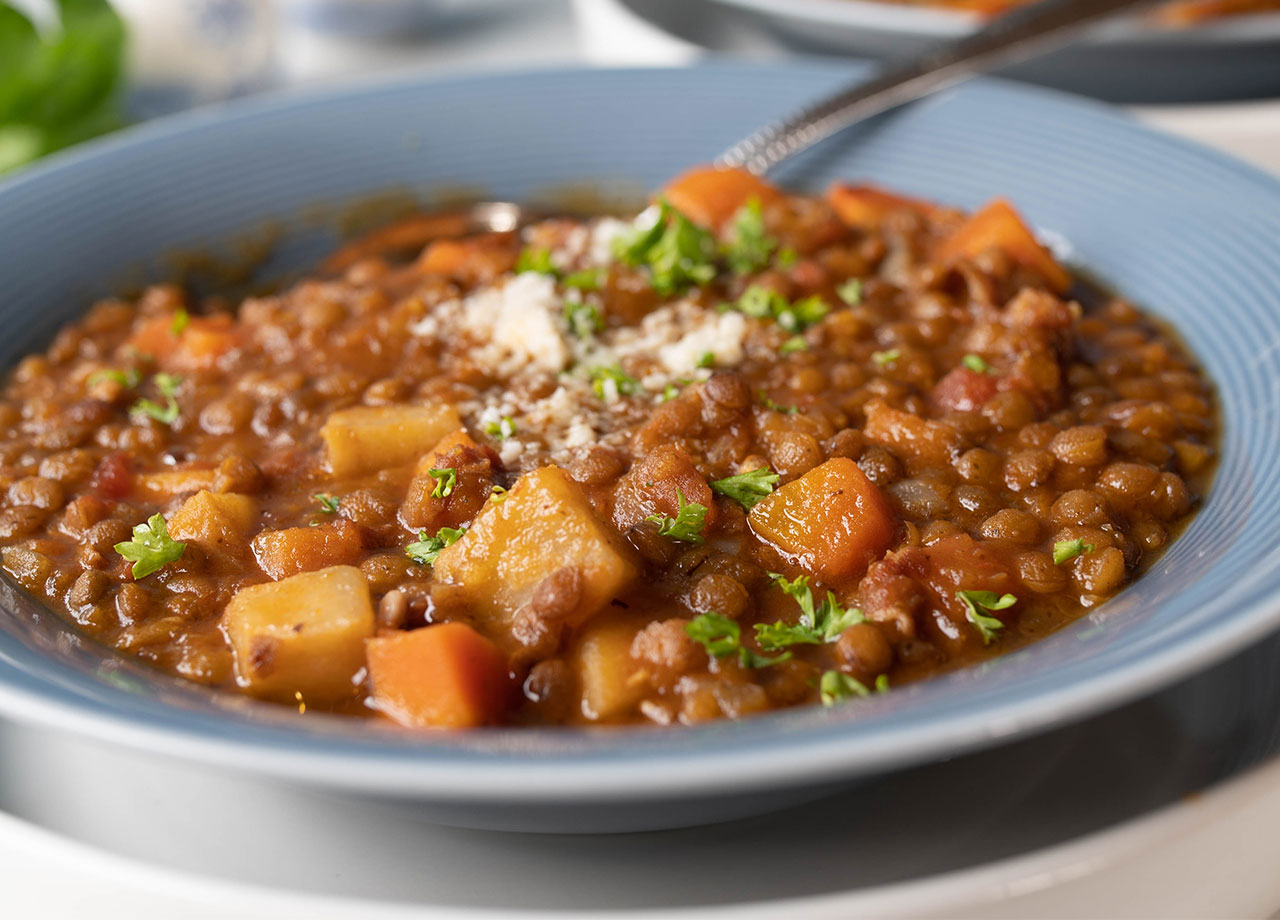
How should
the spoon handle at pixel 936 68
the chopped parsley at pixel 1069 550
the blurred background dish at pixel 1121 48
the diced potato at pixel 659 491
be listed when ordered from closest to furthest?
the chopped parsley at pixel 1069 550, the diced potato at pixel 659 491, the spoon handle at pixel 936 68, the blurred background dish at pixel 1121 48

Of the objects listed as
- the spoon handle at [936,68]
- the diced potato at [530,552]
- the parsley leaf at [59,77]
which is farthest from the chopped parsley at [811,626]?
the parsley leaf at [59,77]

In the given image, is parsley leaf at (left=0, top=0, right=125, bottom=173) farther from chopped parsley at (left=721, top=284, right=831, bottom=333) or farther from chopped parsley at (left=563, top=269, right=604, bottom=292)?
chopped parsley at (left=721, top=284, right=831, bottom=333)

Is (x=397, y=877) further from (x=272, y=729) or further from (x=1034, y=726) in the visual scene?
(x=1034, y=726)

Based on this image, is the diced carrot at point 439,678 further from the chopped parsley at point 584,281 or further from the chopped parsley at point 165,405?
the chopped parsley at point 584,281

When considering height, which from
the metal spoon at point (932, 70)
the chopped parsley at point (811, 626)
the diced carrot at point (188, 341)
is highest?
the metal spoon at point (932, 70)

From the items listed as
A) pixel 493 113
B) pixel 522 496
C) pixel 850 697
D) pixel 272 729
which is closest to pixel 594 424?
pixel 522 496
